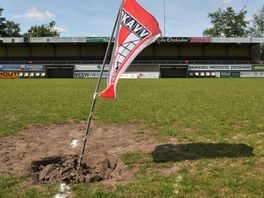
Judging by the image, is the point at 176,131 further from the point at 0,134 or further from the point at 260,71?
the point at 260,71

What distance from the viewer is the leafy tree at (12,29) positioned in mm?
101812

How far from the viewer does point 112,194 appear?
14.6 feet

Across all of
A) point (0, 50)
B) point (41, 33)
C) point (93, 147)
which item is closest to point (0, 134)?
point (93, 147)

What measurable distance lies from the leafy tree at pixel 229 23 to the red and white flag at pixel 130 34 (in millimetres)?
93159

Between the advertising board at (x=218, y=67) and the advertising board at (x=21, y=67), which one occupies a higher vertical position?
the advertising board at (x=21, y=67)

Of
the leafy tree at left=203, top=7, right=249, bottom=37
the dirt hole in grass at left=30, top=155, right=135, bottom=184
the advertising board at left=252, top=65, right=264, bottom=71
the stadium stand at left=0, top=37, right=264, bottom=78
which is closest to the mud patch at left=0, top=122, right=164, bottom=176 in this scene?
the dirt hole in grass at left=30, top=155, right=135, bottom=184

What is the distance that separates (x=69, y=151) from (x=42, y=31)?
314 feet

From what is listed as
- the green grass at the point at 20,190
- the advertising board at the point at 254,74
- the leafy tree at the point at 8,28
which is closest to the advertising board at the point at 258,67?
the advertising board at the point at 254,74

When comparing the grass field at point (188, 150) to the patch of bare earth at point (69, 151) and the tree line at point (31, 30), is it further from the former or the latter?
the tree line at point (31, 30)

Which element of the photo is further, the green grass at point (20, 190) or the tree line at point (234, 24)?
the tree line at point (234, 24)

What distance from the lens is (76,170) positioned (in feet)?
17.8

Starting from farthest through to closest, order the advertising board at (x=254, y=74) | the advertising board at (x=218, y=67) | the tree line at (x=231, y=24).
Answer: the tree line at (x=231, y=24), the advertising board at (x=218, y=67), the advertising board at (x=254, y=74)

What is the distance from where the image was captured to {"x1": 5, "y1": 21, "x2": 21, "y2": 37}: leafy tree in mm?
101812

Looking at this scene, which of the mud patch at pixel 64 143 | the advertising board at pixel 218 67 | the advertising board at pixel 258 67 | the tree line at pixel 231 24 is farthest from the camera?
the tree line at pixel 231 24
